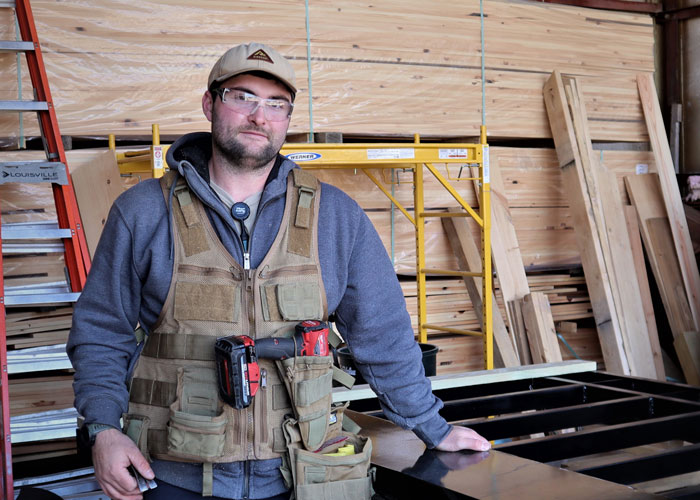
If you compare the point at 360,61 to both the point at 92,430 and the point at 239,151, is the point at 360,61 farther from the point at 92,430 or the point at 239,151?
the point at 92,430

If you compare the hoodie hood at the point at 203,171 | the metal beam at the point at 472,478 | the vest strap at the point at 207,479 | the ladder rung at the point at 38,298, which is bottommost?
the metal beam at the point at 472,478

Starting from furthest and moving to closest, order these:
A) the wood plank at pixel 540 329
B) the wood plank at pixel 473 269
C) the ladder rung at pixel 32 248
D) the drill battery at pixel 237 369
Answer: the wood plank at pixel 473 269 < the wood plank at pixel 540 329 < the ladder rung at pixel 32 248 < the drill battery at pixel 237 369

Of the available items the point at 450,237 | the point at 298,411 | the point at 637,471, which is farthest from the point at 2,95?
the point at 637,471

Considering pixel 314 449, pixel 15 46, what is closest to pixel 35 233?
pixel 15 46

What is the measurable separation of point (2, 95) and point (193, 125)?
1223mm

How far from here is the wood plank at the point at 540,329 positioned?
6.10 metres

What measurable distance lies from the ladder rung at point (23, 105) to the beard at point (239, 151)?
2.23 m

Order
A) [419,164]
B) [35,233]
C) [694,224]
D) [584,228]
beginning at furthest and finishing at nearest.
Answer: [694,224]
[584,228]
[419,164]
[35,233]

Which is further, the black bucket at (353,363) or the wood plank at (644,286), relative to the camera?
the wood plank at (644,286)

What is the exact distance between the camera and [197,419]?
1.85 m

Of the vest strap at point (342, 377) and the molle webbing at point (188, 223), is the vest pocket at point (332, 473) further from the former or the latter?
the molle webbing at point (188, 223)

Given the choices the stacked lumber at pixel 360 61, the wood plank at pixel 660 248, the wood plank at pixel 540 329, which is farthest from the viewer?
the wood plank at pixel 660 248

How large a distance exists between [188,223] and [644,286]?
556 cm

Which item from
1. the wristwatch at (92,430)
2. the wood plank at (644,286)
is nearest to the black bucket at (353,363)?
the wristwatch at (92,430)
